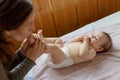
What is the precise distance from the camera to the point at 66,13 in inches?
84.1

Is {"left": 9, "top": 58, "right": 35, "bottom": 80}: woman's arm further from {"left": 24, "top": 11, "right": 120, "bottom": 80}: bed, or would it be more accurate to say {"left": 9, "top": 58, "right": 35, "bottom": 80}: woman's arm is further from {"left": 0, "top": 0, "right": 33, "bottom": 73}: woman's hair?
{"left": 24, "top": 11, "right": 120, "bottom": 80}: bed

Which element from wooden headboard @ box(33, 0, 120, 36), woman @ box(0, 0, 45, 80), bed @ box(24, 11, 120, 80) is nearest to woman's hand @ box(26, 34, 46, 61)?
woman @ box(0, 0, 45, 80)

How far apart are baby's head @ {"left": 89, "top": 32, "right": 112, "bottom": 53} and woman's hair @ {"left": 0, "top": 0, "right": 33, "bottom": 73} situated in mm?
629

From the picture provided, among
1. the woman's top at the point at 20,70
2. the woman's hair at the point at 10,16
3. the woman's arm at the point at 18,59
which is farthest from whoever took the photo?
the woman's arm at the point at 18,59

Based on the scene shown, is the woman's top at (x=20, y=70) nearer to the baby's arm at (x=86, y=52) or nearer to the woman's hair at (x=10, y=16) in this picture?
the woman's hair at (x=10, y=16)

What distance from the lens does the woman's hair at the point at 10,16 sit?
100 centimetres

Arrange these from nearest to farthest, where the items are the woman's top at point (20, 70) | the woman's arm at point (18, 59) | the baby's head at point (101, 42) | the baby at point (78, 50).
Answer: the woman's top at point (20, 70)
the woman's arm at point (18, 59)
the baby at point (78, 50)
the baby's head at point (101, 42)

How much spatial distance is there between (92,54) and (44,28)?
0.72 meters

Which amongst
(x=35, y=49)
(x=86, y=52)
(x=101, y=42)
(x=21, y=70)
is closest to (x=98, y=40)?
(x=101, y=42)

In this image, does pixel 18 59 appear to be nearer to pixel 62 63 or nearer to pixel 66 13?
pixel 62 63

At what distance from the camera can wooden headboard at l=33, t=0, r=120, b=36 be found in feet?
6.57

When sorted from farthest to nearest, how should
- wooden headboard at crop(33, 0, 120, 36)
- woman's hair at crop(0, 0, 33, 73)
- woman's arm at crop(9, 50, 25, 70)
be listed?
1. wooden headboard at crop(33, 0, 120, 36)
2. woman's arm at crop(9, 50, 25, 70)
3. woman's hair at crop(0, 0, 33, 73)

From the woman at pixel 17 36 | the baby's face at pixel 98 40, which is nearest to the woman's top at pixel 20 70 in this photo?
the woman at pixel 17 36

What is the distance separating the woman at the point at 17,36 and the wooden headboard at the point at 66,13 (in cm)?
72
